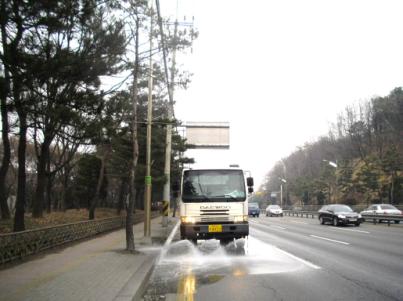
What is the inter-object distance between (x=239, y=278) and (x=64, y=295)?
394 centimetres

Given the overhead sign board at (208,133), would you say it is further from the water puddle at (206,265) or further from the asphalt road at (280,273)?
the asphalt road at (280,273)

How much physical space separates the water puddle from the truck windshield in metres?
1.79

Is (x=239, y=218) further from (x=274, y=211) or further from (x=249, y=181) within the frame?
(x=274, y=211)

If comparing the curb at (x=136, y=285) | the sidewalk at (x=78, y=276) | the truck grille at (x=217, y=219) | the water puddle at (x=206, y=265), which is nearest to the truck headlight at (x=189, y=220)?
the truck grille at (x=217, y=219)

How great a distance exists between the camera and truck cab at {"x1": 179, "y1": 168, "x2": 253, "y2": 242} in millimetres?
14953

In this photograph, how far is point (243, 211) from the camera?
15070 millimetres

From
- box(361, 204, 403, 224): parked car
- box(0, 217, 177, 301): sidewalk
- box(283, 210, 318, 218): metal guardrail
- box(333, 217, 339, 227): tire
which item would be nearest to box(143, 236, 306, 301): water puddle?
box(0, 217, 177, 301): sidewalk

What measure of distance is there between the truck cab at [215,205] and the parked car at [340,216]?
17720 millimetres

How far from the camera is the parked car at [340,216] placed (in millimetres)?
30750

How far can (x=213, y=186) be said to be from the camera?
15352 millimetres

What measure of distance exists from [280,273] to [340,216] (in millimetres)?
22109

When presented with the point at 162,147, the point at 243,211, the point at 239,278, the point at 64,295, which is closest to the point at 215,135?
the point at 162,147

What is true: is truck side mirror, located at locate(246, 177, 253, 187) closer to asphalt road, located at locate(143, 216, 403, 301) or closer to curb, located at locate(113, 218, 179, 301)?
asphalt road, located at locate(143, 216, 403, 301)

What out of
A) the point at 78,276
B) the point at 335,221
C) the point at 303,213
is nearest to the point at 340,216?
the point at 335,221
